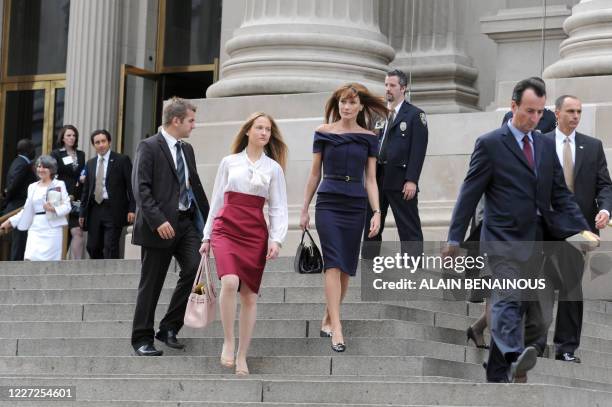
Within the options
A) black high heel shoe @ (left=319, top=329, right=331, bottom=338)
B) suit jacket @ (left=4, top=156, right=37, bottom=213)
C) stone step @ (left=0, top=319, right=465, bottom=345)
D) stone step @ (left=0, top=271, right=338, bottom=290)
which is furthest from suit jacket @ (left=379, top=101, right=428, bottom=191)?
suit jacket @ (left=4, top=156, right=37, bottom=213)

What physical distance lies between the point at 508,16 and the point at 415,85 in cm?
147

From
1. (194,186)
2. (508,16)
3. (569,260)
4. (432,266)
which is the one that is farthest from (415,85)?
(569,260)

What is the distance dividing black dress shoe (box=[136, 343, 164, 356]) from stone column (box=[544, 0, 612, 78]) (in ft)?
20.4

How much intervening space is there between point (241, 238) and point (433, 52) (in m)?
9.47

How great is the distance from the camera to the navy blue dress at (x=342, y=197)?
1112 centimetres

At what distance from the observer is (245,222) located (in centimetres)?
1086

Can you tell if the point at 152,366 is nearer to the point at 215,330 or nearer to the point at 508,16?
the point at 215,330

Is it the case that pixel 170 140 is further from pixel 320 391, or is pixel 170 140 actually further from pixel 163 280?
pixel 320 391

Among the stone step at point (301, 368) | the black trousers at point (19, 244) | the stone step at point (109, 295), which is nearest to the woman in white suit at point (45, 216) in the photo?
the black trousers at point (19, 244)

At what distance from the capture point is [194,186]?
38.5 ft

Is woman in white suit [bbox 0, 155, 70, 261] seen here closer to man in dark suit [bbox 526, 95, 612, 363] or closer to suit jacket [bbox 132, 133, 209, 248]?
suit jacket [bbox 132, 133, 209, 248]

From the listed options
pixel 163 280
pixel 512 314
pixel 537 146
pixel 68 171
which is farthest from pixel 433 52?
pixel 512 314

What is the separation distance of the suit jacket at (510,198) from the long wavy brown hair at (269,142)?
6.43ft

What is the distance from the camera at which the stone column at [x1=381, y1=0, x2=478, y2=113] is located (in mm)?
19531
